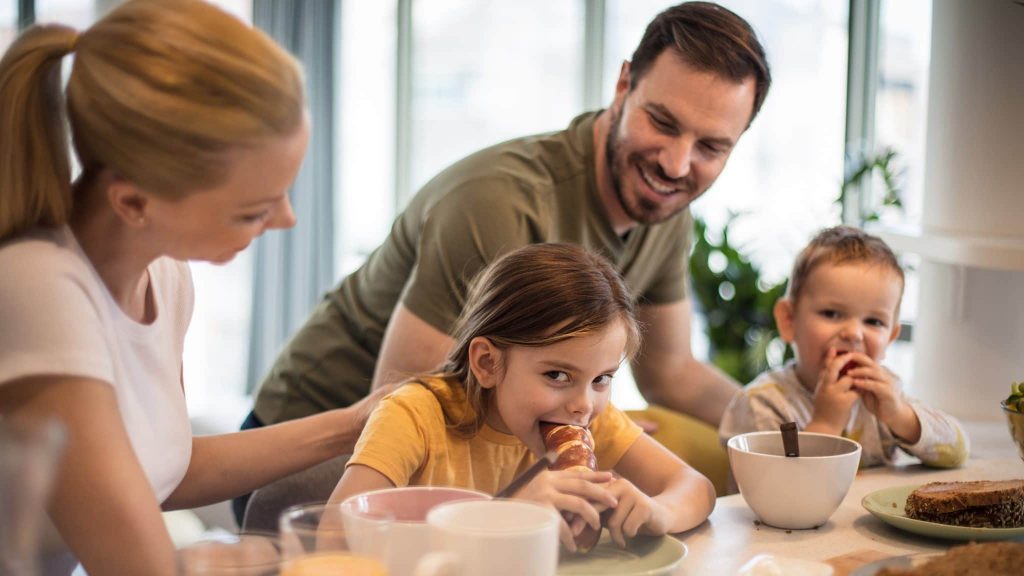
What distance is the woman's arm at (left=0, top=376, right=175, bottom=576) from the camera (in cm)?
107

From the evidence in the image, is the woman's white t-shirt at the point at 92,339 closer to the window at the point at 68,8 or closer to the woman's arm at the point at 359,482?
the woman's arm at the point at 359,482

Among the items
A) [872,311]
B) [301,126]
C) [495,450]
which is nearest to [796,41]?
[872,311]

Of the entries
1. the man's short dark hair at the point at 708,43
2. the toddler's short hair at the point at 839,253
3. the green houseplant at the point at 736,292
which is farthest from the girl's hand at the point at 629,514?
the green houseplant at the point at 736,292

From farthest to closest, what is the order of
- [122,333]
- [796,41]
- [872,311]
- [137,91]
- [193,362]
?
1. [193,362]
2. [796,41]
3. [872,311]
4. [122,333]
5. [137,91]

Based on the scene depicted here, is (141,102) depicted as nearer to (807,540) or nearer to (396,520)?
(396,520)

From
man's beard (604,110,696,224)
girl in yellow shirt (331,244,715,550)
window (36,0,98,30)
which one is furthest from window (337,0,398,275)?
girl in yellow shirt (331,244,715,550)

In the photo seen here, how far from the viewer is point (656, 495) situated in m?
1.58

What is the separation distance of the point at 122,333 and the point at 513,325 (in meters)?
0.53

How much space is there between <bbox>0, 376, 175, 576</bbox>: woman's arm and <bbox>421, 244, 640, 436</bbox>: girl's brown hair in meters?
0.58

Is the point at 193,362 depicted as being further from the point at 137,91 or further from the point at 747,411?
the point at 137,91

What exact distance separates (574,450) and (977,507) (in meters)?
0.55

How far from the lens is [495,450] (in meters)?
1.60

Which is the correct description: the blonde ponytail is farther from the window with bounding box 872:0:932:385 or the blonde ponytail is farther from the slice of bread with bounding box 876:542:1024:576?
the window with bounding box 872:0:932:385

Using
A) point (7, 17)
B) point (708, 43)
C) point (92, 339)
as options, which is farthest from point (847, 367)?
point (7, 17)
